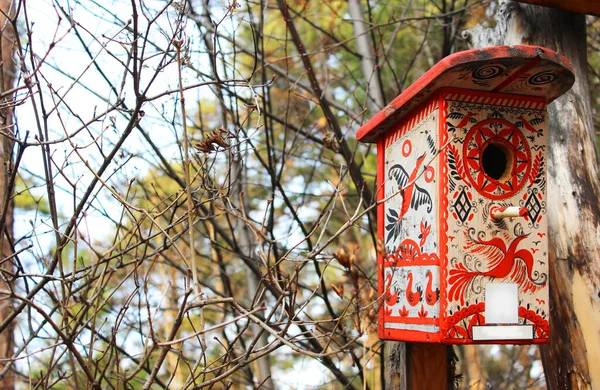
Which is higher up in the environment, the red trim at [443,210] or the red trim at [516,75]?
the red trim at [516,75]

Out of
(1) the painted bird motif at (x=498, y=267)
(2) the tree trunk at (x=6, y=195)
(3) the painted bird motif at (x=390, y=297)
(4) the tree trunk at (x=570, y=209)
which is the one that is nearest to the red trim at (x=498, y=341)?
(1) the painted bird motif at (x=498, y=267)

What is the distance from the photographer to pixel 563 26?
3.12m

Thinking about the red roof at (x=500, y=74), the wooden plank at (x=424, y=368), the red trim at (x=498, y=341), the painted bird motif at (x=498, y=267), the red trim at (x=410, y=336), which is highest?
the red roof at (x=500, y=74)

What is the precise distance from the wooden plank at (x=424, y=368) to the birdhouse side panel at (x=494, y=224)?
43cm

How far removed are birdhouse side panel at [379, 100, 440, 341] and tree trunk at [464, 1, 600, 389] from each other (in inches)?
29.5

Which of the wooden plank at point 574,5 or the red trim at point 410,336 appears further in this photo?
the wooden plank at point 574,5

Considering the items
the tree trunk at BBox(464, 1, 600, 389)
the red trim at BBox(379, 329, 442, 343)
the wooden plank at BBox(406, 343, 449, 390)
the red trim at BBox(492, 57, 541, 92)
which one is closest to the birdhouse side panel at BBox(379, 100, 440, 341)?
the red trim at BBox(379, 329, 442, 343)

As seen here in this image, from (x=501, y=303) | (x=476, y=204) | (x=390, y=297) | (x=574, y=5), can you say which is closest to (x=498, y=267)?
(x=501, y=303)

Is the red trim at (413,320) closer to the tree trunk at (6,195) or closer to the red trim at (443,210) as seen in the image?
the red trim at (443,210)

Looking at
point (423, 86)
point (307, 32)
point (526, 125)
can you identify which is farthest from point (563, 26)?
point (307, 32)

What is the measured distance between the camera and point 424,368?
2609 mm

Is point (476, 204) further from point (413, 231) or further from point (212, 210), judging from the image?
point (212, 210)

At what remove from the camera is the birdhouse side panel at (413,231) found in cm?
232

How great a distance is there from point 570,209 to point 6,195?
2.31 metres
